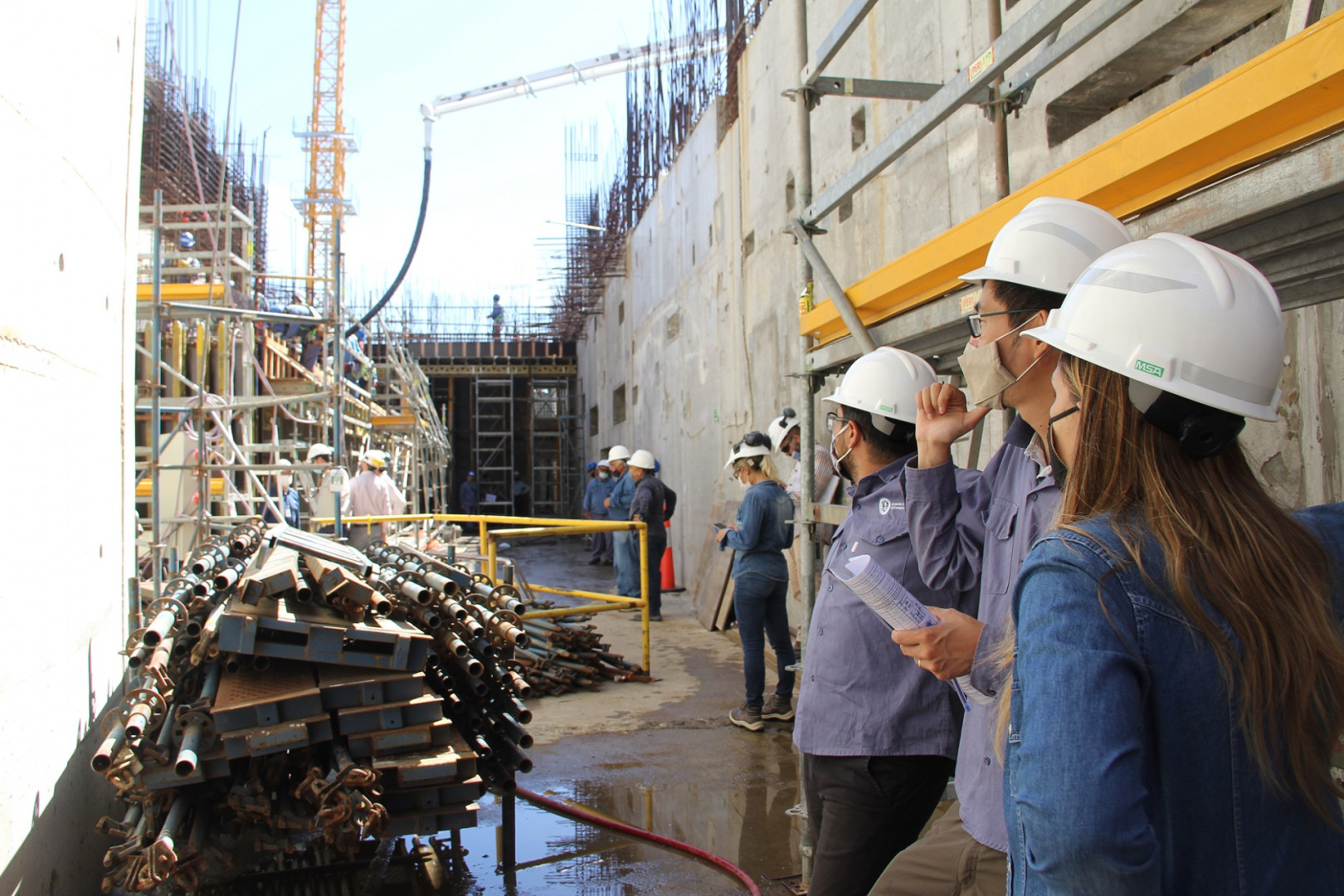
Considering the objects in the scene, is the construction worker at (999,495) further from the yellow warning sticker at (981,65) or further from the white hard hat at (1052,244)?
the yellow warning sticker at (981,65)

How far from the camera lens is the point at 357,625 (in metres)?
3.39

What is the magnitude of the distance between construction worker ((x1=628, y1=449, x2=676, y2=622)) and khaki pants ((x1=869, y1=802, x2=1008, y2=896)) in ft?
26.3

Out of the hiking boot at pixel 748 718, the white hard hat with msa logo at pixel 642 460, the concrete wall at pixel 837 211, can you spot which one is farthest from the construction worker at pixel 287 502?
the hiking boot at pixel 748 718

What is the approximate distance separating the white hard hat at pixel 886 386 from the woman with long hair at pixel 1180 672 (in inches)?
60.6

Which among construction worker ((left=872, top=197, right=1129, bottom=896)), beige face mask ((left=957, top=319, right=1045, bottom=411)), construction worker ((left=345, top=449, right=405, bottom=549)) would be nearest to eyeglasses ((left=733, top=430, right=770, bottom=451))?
construction worker ((left=872, top=197, right=1129, bottom=896))

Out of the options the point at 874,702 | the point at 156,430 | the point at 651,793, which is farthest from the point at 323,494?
the point at 874,702

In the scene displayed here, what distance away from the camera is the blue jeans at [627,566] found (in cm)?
1097

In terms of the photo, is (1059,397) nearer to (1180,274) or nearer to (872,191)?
(1180,274)

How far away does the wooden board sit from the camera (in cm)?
971

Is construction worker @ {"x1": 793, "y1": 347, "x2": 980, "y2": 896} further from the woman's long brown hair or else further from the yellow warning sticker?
the woman's long brown hair

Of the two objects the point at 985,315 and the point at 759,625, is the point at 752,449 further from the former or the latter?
the point at 985,315

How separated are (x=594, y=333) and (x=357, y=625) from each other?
21208 millimetres

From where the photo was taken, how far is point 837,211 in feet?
23.2

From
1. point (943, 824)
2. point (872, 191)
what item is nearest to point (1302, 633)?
point (943, 824)
